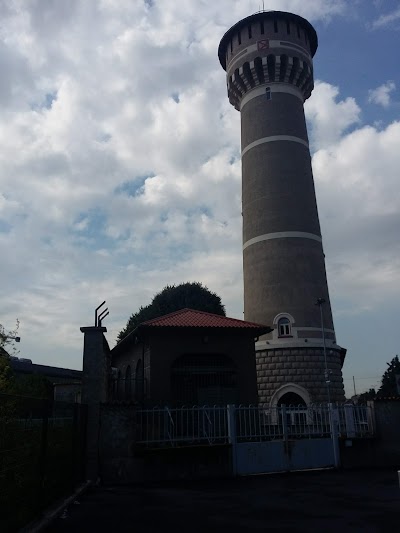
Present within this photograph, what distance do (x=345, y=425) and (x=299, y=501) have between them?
251 inches

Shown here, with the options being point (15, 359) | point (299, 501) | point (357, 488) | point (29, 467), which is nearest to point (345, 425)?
point (357, 488)

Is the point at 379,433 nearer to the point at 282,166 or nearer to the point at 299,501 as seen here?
the point at 299,501

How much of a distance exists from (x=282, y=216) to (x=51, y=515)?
886 inches

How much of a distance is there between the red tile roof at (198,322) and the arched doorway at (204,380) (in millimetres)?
1377

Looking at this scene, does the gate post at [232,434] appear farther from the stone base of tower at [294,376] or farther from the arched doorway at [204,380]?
the stone base of tower at [294,376]

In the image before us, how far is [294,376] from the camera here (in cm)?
2525

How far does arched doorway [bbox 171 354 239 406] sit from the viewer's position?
63.9 ft

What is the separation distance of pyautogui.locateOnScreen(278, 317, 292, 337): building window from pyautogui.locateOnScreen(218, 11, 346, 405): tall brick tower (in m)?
0.06

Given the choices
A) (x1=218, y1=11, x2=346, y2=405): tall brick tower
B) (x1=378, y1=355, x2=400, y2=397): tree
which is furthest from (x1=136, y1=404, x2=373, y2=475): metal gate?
(x1=378, y1=355, x2=400, y2=397): tree

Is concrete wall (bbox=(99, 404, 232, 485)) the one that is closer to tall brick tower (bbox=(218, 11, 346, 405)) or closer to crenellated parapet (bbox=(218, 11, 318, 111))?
tall brick tower (bbox=(218, 11, 346, 405))

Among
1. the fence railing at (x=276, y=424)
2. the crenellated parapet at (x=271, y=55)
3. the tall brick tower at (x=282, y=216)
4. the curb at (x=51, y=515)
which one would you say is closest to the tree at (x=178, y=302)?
the tall brick tower at (x=282, y=216)

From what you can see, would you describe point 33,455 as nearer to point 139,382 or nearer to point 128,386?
point 139,382

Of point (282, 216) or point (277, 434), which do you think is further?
point (282, 216)

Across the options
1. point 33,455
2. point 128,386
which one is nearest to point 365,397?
point 128,386
